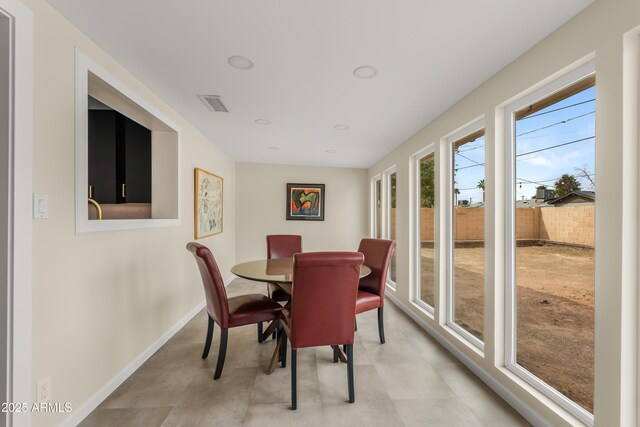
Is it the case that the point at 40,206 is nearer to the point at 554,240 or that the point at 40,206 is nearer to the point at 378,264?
the point at 378,264

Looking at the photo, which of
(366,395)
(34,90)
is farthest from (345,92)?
(366,395)

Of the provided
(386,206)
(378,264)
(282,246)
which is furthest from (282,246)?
(386,206)

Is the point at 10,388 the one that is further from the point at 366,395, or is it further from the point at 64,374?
the point at 366,395

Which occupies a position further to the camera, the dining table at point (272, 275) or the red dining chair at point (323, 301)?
the dining table at point (272, 275)

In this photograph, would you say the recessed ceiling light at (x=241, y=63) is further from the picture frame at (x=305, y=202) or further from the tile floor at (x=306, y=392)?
the picture frame at (x=305, y=202)

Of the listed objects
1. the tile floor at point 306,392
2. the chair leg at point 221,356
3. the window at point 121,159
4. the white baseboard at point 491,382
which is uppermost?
the window at point 121,159

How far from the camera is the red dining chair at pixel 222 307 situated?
6.98ft

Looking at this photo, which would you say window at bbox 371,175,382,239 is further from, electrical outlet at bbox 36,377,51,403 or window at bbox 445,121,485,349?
electrical outlet at bbox 36,377,51,403

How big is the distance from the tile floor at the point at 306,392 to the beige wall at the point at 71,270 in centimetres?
31

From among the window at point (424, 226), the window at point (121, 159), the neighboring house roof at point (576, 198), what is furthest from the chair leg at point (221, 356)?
the neighboring house roof at point (576, 198)

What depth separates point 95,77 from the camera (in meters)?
1.85

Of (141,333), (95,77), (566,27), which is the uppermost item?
(566,27)

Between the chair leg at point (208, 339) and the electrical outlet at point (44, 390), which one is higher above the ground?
the electrical outlet at point (44, 390)

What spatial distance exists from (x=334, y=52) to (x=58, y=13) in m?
1.56
